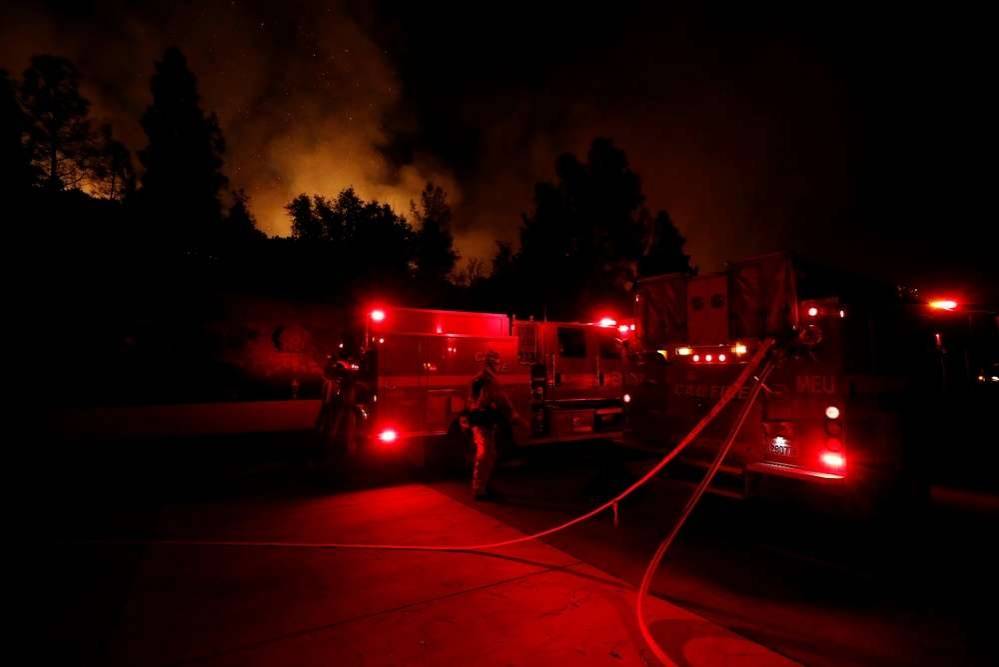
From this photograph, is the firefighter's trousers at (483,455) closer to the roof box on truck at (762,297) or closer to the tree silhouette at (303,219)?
the roof box on truck at (762,297)

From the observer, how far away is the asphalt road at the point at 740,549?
122 inches

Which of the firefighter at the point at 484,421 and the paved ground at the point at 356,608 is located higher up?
the firefighter at the point at 484,421

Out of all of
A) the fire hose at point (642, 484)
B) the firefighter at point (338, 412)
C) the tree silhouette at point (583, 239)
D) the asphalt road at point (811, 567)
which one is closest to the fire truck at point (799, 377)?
the fire hose at point (642, 484)

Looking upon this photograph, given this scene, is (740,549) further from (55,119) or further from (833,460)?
(55,119)

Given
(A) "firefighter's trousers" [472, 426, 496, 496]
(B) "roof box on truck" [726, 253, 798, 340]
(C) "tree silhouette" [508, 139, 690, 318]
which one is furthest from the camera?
(C) "tree silhouette" [508, 139, 690, 318]

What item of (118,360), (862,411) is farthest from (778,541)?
(118,360)

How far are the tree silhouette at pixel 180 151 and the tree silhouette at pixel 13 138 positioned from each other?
157 inches

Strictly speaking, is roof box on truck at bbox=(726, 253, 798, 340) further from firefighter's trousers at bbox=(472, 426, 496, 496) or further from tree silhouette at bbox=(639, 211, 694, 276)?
tree silhouette at bbox=(639, 211, 694, 276)

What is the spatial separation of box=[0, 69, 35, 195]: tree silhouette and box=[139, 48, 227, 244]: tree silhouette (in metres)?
3.99

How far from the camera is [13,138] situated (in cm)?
1770

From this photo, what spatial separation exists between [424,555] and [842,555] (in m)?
3.83

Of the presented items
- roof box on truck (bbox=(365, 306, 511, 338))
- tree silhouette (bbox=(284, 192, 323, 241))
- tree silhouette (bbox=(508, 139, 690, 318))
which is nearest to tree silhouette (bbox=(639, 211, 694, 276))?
tree silhouette (bbox=(508, 139, 690, 318))

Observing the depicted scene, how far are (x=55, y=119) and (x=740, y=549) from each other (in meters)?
27.0

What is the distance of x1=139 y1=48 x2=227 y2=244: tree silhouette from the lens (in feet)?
71.8
